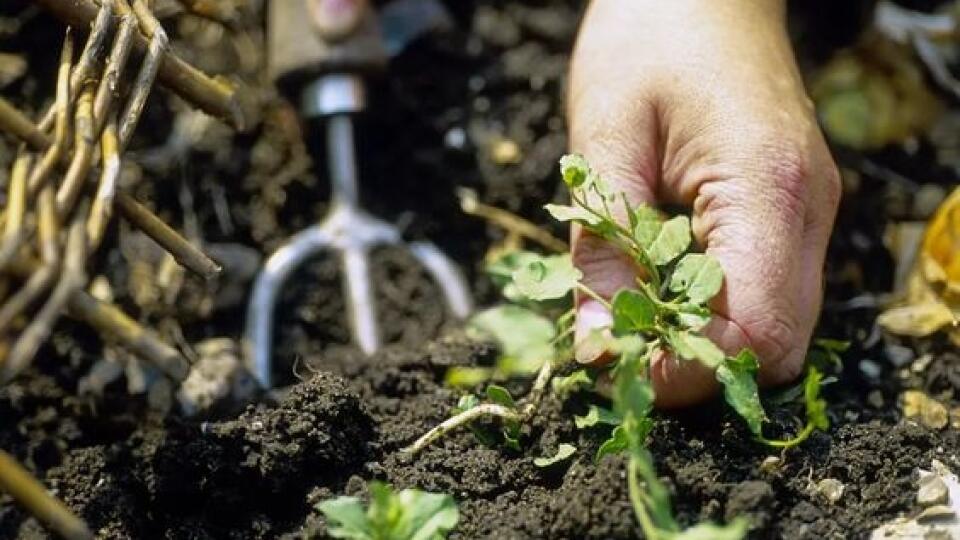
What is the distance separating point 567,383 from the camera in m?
1.39

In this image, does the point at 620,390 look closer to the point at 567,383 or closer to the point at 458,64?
the point at 567,383

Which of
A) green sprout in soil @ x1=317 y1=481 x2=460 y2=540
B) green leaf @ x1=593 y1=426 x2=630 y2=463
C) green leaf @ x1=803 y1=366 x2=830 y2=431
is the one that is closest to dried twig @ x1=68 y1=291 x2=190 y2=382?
green sprout in soil @ x1=317 y1=481 x2=460 y2=540

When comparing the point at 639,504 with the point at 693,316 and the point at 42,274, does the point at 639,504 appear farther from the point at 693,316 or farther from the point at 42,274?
the point at 42,274

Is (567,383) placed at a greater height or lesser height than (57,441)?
greater

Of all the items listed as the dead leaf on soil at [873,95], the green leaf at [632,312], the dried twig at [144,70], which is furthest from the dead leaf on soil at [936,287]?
the dried twig at [144,70]

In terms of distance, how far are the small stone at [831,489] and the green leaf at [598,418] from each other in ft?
0.79

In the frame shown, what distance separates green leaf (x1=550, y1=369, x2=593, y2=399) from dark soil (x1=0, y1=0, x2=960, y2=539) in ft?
0.05

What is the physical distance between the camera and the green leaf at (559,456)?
52.5 inches

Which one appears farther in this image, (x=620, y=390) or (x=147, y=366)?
(x=147, y=366)

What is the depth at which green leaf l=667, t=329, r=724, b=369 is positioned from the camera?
1219 millimetres

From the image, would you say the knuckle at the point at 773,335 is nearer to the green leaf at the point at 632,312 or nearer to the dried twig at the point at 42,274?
the green leaf at the point at 632,312

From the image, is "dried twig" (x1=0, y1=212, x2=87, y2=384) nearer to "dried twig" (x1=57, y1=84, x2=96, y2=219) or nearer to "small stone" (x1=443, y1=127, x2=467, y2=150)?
"dried twig" (x1=57, y1=84, x2=96, y2=219)

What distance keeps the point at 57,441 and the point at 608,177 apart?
839 millimetres

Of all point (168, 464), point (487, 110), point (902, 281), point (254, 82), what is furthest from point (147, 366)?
point (902, 281)
